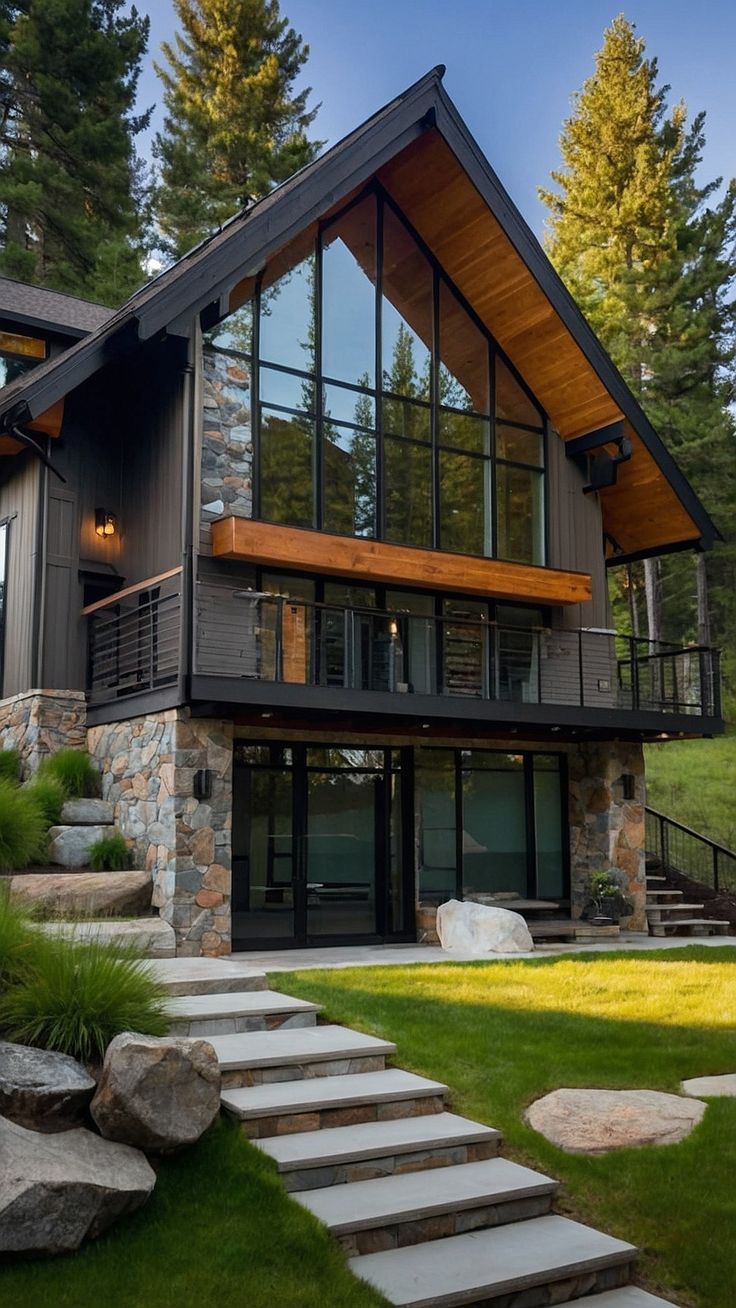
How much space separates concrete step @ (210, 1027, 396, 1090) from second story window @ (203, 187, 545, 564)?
720 centimetres

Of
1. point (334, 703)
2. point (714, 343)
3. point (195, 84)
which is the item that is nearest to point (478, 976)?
point (334, 703)

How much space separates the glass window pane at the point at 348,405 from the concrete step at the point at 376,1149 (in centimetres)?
953

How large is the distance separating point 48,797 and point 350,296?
723 cm

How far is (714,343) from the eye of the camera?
27.9 meters

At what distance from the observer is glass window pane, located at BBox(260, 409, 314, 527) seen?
42.9 feet

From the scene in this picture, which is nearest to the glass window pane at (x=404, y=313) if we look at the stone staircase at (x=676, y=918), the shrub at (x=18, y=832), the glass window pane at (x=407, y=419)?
the glass window pane at (x=407, y=419)

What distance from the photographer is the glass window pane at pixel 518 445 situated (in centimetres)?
1550

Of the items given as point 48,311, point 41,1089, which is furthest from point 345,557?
point 41,1089

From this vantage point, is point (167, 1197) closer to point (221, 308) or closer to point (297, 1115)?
point (297, 1115)

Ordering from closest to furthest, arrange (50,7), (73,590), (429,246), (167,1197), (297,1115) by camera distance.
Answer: (167,1197)
(297,1115)
(73,590)
(429,246)
(50,7)

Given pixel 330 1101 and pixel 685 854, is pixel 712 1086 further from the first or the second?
pixel 685 854

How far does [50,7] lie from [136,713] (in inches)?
765

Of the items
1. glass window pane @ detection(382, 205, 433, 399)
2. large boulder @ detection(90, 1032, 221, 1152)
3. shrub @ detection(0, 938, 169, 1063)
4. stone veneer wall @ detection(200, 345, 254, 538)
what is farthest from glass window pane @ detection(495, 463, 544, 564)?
large boulder @ detection(90, 1032, 221, 1152)

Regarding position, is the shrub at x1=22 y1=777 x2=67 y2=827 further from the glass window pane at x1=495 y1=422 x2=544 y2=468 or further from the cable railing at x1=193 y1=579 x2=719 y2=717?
the glass window pane at x1=495 y1=422 x2=544 y2=468
